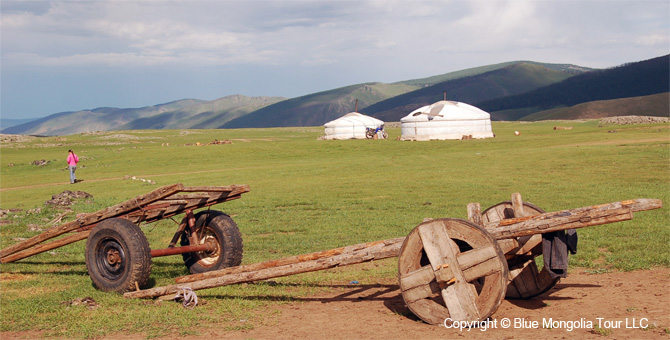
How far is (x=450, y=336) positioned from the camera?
7.07 m

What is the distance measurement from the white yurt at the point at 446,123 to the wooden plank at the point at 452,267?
63414mm

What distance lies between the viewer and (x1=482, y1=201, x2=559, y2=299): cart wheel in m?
8.58

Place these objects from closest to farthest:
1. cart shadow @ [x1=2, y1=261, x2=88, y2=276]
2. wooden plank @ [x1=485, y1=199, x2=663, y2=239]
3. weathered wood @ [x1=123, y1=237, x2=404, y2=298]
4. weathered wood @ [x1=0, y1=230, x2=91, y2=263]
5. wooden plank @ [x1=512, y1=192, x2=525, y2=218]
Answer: wooden plank @ [x1=485, y1=199, x2=663, y2=239], weathered wood @ [x1=123, y1=237, x2=404, y2=298], wooden plank @ [x1=512, y1=192, x2=525, y2=218], weathered wood @ [x1=0, y1=230, x2=91, y2=263], cart shadow @ [x1=2, y1=261, x2=88, y2=276]

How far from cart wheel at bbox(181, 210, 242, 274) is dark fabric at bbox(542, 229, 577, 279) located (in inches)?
217

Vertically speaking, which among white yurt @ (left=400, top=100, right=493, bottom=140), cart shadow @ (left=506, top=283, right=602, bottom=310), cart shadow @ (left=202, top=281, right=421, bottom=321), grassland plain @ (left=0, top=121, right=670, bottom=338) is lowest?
cart shadow @ (left=506, top=283, right=602, bottom=310)

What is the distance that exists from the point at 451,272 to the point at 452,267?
7cm

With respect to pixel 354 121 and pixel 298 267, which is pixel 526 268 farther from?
pixel 354 121

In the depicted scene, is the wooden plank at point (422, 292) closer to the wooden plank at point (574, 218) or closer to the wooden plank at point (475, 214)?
the wooden plank at point (574, 218)

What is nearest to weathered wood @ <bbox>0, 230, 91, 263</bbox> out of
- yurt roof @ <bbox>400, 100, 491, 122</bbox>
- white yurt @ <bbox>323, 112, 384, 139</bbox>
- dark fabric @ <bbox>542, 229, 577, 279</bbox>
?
dark fabric @ <bbox>542, 229, 577, 279</bbox>

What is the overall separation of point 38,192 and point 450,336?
31.9 metres

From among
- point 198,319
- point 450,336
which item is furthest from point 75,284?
point 450,336

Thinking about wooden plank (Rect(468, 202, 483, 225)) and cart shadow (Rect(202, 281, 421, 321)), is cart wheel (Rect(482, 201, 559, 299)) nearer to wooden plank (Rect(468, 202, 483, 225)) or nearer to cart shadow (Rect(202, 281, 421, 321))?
wooden plank (Rect(468, 202, 483, 225))

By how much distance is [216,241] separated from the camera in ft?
36.4

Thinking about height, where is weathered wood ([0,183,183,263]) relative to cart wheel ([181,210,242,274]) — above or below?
above
